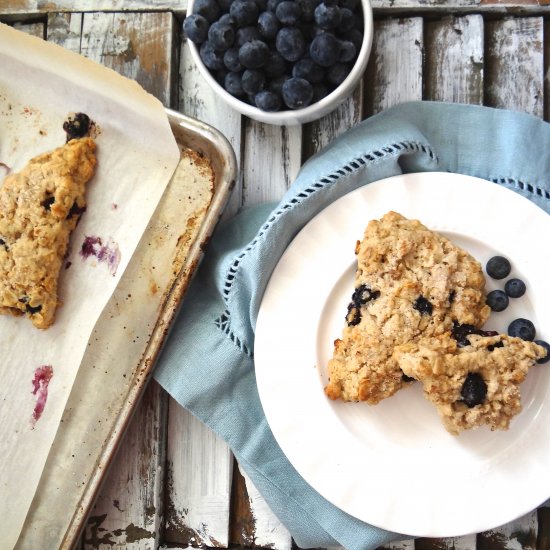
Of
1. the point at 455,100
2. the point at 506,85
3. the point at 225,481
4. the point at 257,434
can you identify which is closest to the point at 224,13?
the point at 455,100

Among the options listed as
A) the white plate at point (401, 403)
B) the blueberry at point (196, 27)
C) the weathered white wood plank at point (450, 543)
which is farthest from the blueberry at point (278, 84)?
the weathered white wood plank at point (450, 543)

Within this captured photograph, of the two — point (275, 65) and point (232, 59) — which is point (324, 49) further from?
point (232, 59)

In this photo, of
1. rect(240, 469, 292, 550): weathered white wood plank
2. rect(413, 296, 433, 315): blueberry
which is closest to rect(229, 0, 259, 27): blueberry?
rect(413, 296, 433, 315): blueberry

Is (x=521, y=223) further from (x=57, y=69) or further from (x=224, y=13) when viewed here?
(x=57, y=69)

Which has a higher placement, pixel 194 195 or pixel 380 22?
pixel 380 22

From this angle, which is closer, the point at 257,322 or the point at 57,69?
the point at 257,322

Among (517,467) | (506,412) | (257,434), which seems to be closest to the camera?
(506,412)

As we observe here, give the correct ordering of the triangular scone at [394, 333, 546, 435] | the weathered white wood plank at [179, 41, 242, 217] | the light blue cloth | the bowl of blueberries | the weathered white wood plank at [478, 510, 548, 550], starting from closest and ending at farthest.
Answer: the triangular scone at [394, 333, 546, 435] < the bowl of blueberries < the light blue cloth < the weathered white wood plank at [478, 510, 548, 550] < the weathered white wood plank at [179, 41, 242, 217]

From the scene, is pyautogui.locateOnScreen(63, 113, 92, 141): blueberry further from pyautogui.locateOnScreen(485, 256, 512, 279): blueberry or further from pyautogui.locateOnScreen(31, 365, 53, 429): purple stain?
pyautogui.locateOnScreen(485, 256, 512, 279): blueberry

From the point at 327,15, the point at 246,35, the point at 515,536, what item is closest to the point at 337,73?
the point at 327,15
